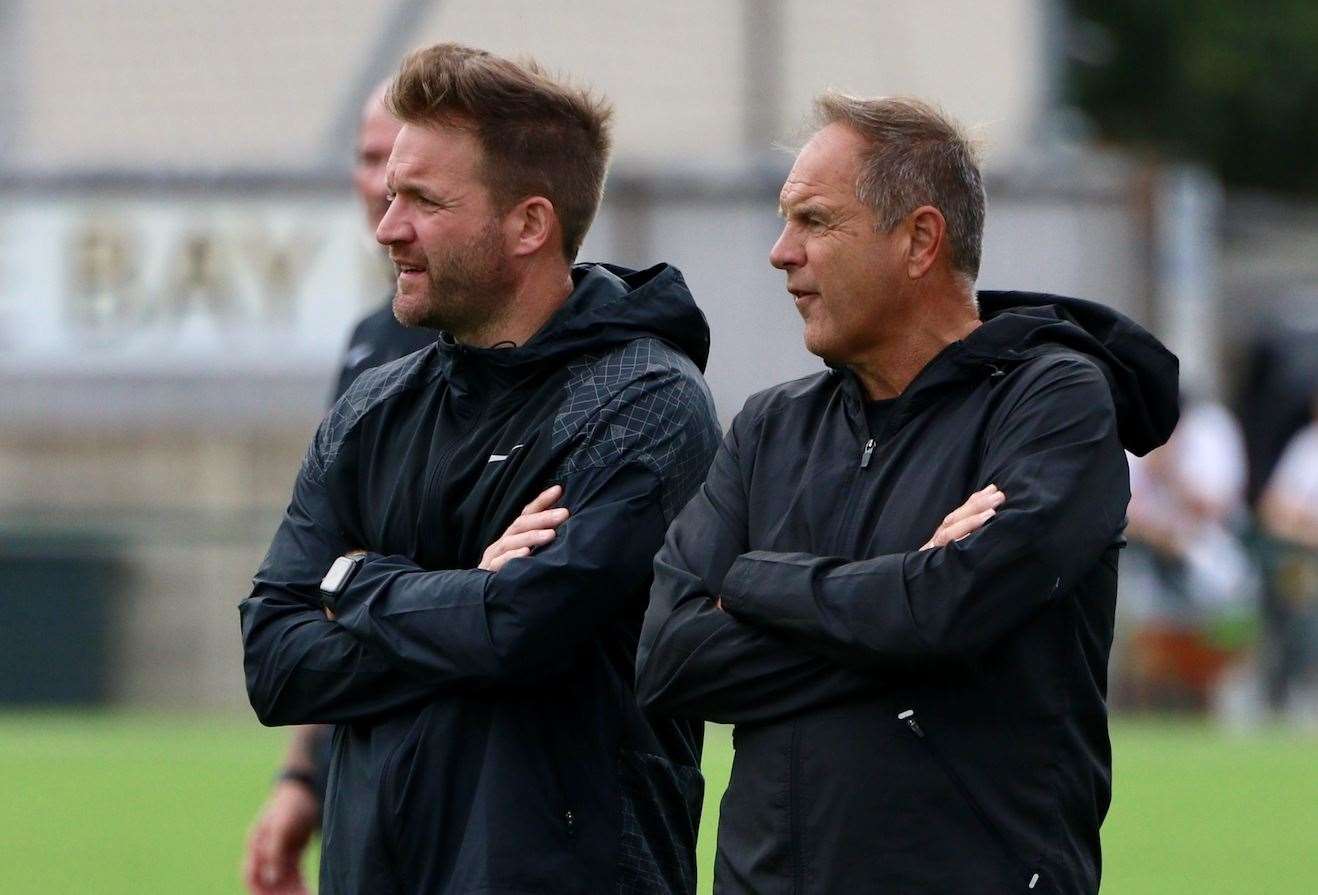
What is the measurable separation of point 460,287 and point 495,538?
0.45 metres

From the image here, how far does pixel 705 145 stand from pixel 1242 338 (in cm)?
802

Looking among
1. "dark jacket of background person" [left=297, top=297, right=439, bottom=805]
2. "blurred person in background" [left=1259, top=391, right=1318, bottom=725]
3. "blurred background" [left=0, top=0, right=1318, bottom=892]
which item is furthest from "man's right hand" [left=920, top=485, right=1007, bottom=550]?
"blurred person in background" [left=1259, top=391, right=1318, bottom=725]

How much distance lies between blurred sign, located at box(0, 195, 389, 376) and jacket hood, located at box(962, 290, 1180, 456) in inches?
502

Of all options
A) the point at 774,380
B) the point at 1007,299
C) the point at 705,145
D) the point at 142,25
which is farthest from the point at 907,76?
the point at 1007,299

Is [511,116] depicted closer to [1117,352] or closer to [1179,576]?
[1117,352]

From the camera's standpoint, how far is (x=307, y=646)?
415cm

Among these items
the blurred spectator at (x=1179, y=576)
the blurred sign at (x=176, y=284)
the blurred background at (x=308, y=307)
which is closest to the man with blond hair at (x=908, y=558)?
the blurred background at (x=308, y=307)

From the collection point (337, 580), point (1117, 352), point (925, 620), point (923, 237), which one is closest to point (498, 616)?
point (337, 580)

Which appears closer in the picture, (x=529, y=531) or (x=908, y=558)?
(x=908, y=558)

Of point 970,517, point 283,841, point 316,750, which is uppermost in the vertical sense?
point 970,517

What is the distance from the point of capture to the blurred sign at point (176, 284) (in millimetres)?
16531

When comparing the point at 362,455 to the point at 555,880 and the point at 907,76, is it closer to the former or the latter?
the point at 555,880

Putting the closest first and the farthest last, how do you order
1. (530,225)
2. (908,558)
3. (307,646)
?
(908,558) → (307,646) → (530,225)

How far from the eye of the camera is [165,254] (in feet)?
54.3
